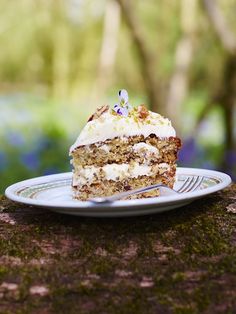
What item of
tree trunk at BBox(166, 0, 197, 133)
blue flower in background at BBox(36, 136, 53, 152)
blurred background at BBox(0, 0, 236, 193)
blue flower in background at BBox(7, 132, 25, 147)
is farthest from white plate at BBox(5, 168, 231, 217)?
blue flower in background at BBox(7, 132, 25, 147)

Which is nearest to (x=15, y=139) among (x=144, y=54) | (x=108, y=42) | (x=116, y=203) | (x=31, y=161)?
(x=31, y=161)

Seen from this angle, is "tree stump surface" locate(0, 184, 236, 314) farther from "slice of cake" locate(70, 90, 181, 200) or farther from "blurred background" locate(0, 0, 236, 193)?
"blurred background" locate(0, 0, 236, 193)

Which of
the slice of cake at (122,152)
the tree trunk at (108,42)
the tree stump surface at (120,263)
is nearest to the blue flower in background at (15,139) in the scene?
the tree trunk at (108,42)

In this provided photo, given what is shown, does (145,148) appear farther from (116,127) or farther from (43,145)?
(43,145)

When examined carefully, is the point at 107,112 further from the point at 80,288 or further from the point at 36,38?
the point at 36,38

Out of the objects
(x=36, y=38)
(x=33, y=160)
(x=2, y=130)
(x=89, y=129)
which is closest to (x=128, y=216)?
(x=89, y=129)
